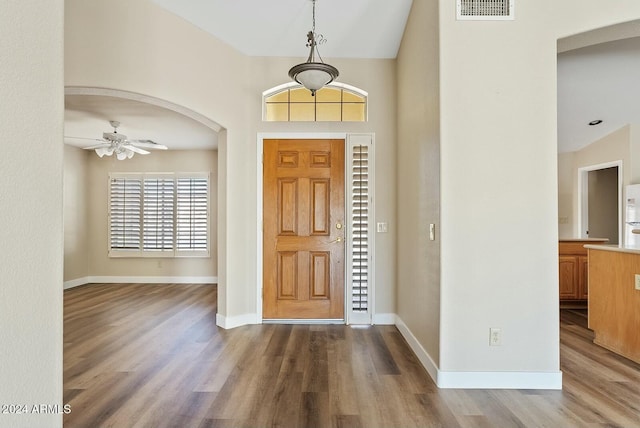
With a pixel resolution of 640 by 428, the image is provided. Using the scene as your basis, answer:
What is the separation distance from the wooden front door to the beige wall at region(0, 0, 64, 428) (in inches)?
115

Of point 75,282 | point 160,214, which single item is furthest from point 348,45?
point 75,282

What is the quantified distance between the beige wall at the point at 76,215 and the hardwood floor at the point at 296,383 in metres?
2.70

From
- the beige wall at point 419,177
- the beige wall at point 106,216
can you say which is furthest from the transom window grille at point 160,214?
the beige wall at point 419,177

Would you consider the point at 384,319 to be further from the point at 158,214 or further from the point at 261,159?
the point at 158,214

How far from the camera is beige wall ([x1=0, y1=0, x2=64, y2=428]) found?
961 millimetres

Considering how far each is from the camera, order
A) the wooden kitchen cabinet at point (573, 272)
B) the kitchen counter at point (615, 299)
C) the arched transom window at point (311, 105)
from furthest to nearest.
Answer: the wooden kitchen cabinet at point (573, 272) → the arched transom window at point (311, 105) → the kitchen counter at point (615, 299)

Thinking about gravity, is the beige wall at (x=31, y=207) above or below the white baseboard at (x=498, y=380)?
above

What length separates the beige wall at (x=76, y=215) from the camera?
6.00 meters

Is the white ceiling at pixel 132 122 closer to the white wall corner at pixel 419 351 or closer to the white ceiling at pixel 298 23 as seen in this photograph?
the white ceiling at pixel 298 23

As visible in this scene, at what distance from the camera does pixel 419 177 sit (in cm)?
306

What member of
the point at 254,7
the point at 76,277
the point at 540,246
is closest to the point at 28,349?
the point at 540,246

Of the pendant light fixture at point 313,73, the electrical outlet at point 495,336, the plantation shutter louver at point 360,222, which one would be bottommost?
the electrical outlet at point 495,336

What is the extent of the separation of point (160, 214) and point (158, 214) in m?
0.04

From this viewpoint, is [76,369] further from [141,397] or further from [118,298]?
[118,298]
